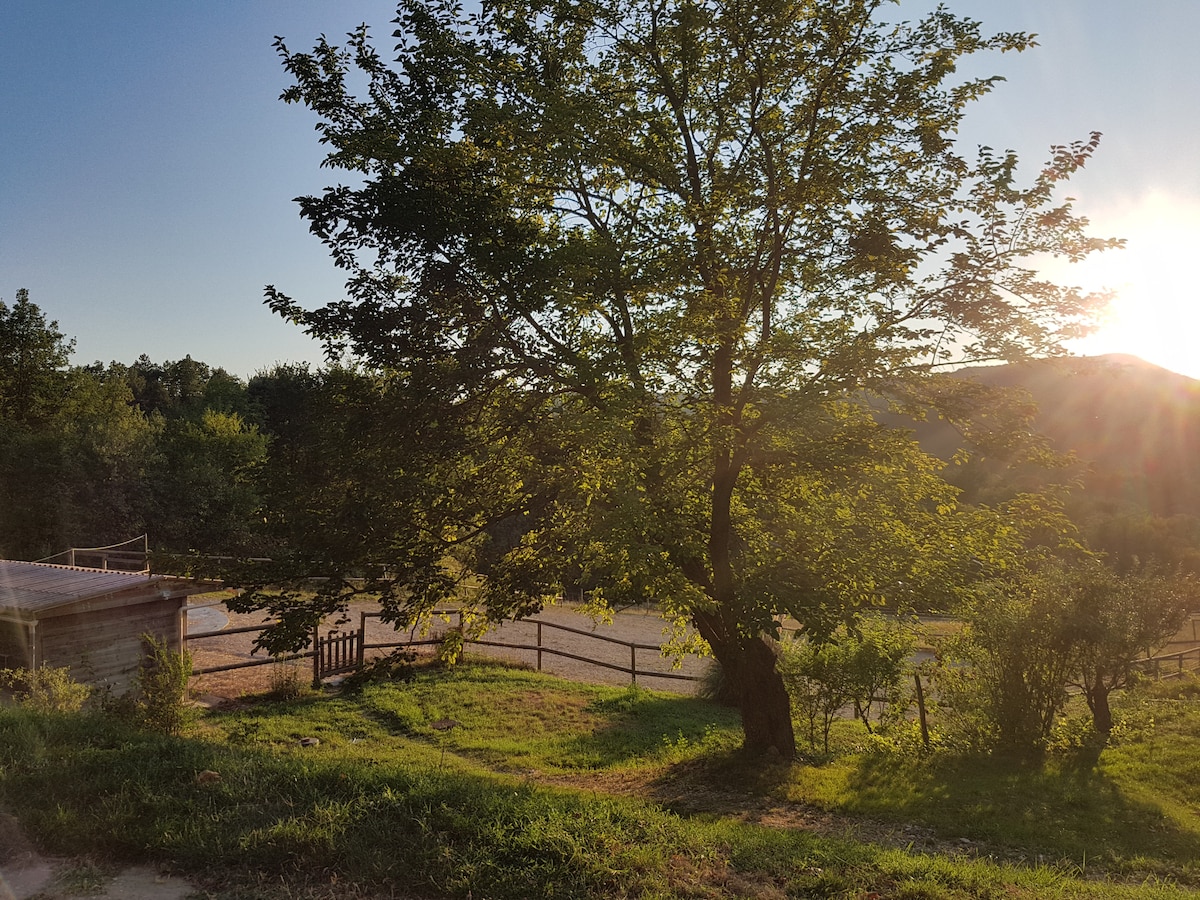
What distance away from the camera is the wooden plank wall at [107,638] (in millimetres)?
12375

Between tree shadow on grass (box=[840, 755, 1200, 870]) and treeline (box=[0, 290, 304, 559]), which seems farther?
treeline (box=[0, 290, 304, 559])

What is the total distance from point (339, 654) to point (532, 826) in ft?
44.2

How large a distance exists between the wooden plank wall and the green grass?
5110mm

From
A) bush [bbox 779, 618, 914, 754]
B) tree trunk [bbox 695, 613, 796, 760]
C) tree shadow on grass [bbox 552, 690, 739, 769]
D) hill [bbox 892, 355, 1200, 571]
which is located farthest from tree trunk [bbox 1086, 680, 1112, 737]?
hill [bbox 892, 355, 1200, 571]

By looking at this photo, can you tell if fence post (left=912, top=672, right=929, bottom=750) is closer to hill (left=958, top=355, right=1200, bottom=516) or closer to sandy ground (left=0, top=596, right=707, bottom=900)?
sandy ground (left=0, top=596, right=707, bottom=900)

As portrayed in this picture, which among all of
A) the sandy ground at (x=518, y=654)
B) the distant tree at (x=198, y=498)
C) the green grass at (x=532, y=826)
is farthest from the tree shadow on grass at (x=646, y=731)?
the distant tree at (x=198, y=498)

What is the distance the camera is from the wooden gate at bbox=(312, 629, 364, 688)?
1636 cm

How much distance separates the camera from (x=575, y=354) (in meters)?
8.71

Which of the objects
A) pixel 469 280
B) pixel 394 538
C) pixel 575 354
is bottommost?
pixel 394 538

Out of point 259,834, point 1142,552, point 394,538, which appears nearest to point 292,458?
point 394,538

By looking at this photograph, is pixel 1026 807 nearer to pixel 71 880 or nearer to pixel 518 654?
pixel 71 880

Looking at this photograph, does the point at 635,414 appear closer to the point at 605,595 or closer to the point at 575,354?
the point at 575,354

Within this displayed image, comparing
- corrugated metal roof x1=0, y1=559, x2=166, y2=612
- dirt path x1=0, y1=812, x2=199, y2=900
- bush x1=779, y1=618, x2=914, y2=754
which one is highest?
corrugated metal roof x1=0, y1=559, x2=166, y2=612

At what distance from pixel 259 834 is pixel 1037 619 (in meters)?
10.2
